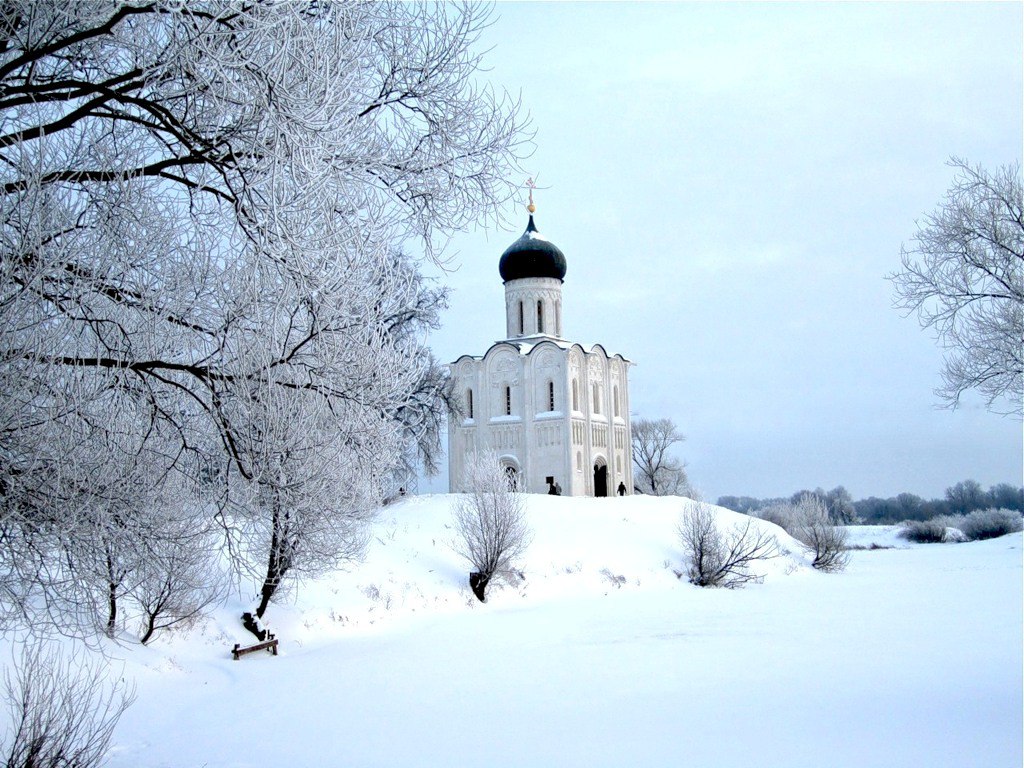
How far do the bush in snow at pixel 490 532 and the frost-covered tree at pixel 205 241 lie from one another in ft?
40.1

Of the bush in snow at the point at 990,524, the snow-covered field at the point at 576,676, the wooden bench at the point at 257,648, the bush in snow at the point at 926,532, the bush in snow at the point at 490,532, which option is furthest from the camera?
the bush in snow at the point at 926,532

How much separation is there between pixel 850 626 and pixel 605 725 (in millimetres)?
7340

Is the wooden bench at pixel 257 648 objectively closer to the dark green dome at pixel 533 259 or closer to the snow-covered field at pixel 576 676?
the snow-covered field at pixel 576 676

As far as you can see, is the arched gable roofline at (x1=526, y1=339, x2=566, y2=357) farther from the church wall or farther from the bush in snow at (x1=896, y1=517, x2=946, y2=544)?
the bush in snow at (x1=896, y1=517, x2=946, y2=544)

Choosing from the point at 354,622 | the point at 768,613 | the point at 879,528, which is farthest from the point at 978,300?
the point at 879,528

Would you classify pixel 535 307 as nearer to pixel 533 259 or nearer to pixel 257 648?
pixel 533 259

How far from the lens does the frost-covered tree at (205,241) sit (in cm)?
420

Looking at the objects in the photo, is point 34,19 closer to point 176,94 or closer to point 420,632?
point 176,94

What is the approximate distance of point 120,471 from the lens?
4.92m

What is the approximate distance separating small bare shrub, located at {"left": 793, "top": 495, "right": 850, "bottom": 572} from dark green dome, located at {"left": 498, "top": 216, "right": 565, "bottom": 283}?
11.9 meters

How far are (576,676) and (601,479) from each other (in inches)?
860

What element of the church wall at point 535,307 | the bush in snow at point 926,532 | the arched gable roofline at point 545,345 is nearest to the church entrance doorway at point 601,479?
the arched gable roofline at point 545,345

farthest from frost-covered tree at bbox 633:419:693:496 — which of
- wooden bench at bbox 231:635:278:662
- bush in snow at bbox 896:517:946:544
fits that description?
wooden bench at bbox 231:635:278:662

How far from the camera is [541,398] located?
31000 mm
